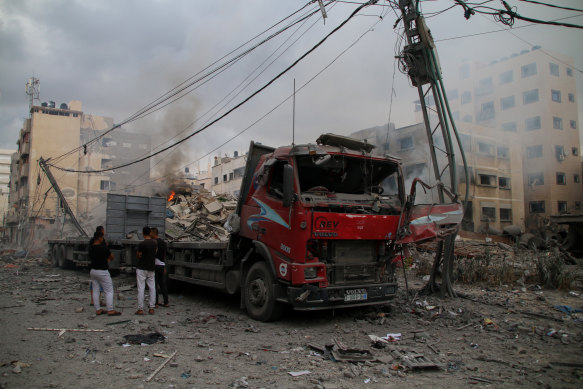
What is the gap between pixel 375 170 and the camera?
675cm

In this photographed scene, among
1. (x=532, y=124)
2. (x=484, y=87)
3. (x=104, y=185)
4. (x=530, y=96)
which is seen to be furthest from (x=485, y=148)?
(x=104, y=185)

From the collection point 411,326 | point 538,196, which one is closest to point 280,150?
point 411,326

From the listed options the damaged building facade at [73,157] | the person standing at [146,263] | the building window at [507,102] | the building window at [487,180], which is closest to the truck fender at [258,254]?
the person standing at [146,263]

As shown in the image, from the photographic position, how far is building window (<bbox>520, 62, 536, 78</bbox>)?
838 inches

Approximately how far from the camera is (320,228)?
225 inches

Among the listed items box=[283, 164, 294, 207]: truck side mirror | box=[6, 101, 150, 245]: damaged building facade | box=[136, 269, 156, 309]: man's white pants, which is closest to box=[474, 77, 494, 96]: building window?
box=[283, 164, 294, 207]: truck side mirror

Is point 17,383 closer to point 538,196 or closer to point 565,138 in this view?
point 565,138

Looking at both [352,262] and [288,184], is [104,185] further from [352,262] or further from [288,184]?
[352,262]

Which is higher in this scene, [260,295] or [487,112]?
[487,112]

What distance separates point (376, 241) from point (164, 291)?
14.1 feet

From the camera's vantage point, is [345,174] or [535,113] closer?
[345,174]

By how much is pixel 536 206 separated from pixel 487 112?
38.4 ft

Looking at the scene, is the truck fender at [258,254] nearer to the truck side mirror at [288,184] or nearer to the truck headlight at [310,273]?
the truck headlight at [310,273]

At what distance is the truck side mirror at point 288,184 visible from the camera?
5688 mm
